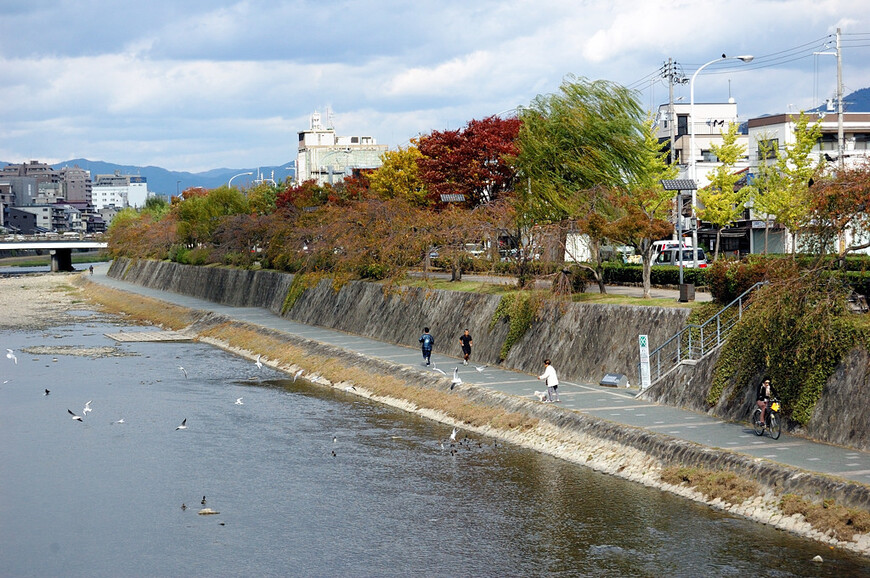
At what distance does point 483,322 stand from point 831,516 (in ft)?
81.7

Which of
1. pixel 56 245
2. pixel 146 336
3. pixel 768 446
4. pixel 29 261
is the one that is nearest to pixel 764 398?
pixel 768 446

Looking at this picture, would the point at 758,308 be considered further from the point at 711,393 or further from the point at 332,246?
the point at 332,246

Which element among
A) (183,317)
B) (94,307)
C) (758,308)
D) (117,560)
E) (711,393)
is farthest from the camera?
(94,307)

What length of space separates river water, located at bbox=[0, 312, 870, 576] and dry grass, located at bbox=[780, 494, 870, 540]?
475 mm

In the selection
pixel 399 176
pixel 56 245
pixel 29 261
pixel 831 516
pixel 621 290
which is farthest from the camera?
pixel 29 261

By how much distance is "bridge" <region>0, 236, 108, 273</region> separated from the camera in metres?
144

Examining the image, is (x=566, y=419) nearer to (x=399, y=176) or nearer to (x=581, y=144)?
(x=581, y=144)

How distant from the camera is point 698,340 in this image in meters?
30.8

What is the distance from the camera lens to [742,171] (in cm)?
7681

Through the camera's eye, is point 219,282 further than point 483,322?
Yes

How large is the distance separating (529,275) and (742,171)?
4028 cm

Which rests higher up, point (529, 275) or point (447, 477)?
point (529, 275)

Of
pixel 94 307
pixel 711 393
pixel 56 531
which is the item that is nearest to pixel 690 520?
pixel 711 393

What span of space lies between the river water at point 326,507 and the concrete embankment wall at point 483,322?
20.4 feet
